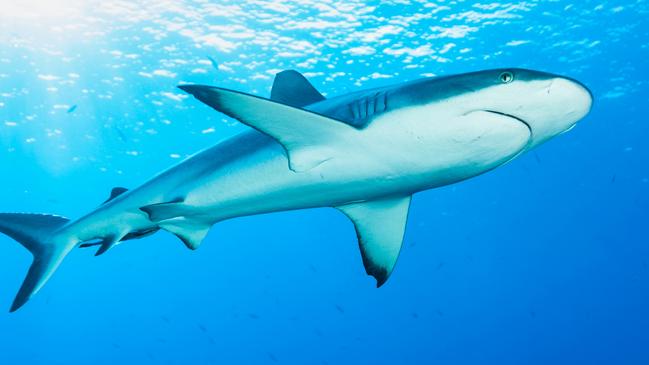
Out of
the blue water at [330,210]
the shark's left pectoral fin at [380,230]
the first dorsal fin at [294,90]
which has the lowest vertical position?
the blue water at [330,210]

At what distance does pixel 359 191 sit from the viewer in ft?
10.2

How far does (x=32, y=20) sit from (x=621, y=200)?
3967cm

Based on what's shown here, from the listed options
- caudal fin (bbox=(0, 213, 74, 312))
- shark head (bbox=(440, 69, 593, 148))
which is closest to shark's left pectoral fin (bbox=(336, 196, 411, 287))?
shark head (bbox=(440, 69, 593, 148))

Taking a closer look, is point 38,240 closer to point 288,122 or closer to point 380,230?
point 288,122

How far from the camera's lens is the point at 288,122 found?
2512 mm

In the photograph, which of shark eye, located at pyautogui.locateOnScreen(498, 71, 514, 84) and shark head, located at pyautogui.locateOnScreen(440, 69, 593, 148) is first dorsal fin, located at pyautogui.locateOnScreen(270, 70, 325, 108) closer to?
shark head, located at pyautogui.locateOnScreen(440, 69, 593, 148)

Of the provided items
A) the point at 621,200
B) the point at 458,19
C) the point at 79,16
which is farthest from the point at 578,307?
the point at 79,16

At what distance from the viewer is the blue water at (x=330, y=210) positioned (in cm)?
1433

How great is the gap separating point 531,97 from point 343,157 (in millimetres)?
1117

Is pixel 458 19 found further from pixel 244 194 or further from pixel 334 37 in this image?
pixel 244 194

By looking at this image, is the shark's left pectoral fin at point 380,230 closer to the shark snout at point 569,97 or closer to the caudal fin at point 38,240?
the shark snout at point 569,97

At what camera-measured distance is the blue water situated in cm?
1433

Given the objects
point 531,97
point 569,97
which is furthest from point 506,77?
point 569,97

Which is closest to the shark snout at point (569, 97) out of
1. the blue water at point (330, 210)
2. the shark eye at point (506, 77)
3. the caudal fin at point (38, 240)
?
the shark eye at point (506, 77)
